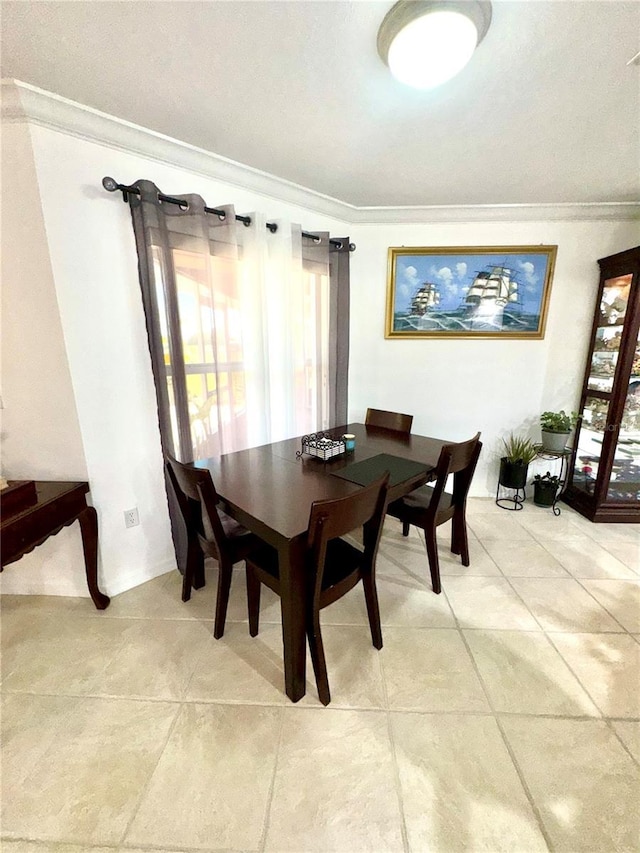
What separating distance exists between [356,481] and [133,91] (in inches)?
74.2

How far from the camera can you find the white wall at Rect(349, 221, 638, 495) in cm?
259

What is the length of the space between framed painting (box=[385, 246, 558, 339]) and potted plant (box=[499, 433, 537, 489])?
93 cm

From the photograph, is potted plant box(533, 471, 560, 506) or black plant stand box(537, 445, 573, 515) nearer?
black plant stand box(537, 445, 573, 515)

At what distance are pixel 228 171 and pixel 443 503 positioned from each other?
2.29 m

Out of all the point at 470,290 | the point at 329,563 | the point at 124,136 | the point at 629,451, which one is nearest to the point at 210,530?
the point at 329,563

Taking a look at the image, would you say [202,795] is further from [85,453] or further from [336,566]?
[85,453]

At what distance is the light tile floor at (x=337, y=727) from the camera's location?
97 cm

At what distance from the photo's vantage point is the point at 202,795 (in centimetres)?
104

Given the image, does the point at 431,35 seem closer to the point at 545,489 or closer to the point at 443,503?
the point at 443,503

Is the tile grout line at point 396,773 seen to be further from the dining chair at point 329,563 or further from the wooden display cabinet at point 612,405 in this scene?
the wooden display cabinet at point 612,405

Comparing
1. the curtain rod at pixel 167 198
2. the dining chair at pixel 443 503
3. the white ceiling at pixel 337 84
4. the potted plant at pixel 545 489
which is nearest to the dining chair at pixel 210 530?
the dining chair at pixel 443 503

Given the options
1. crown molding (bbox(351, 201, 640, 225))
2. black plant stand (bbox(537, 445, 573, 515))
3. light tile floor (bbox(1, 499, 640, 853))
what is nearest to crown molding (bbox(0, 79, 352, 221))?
crown molding (bbox(351, 201, 640, 225))

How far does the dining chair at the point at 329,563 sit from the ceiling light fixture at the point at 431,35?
137cm

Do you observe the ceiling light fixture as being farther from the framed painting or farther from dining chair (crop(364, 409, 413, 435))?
dining chair (crop(364, 409, 413, 435))
